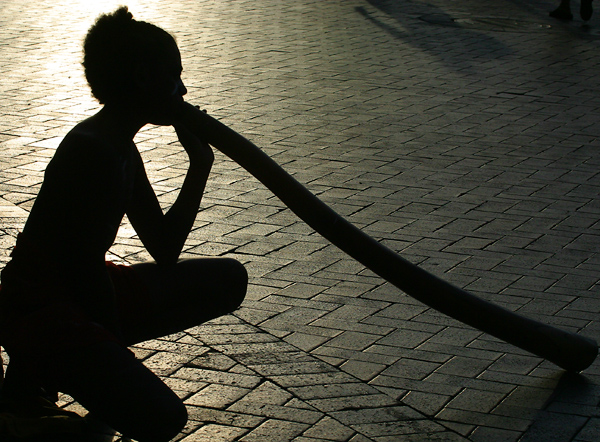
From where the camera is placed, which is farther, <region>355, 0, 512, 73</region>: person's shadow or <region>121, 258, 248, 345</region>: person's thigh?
<region>355, 0, 512, 73</region>: person's shadow

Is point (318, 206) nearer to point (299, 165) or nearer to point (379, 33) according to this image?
point (299, 165)

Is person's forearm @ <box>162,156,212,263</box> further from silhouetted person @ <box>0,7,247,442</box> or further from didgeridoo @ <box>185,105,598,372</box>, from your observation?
silhouetted person @ <box>0,7,247,442</box>

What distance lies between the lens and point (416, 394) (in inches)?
150

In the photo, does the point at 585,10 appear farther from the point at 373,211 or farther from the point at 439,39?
the point at 373,211

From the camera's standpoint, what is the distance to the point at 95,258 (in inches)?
119

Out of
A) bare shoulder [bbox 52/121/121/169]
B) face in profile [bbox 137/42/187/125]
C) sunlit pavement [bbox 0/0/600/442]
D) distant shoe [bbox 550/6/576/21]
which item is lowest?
distant shoe [bbox 550/6/576/21]

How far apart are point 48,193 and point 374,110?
628cm

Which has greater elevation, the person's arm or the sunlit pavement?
the person's arm

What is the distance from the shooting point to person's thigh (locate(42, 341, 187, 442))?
9.37 feet

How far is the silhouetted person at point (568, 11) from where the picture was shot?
15438mm

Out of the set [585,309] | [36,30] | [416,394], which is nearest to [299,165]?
[585,309]

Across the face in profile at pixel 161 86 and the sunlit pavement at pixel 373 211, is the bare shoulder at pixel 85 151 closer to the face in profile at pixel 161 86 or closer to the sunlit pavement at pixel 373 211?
the face in profile at pixel 161 86

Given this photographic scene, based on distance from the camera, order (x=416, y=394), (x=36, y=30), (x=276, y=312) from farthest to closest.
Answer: (x=36, y=30)
(x=276, y=312)
(x=416, y=394)

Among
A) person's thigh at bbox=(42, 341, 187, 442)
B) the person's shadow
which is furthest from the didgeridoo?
the person's shadow
